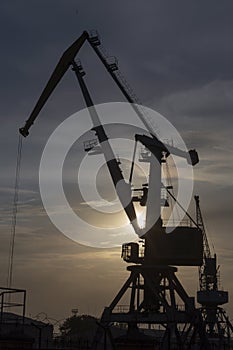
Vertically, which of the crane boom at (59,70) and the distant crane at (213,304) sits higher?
the crane boom at (59,70)

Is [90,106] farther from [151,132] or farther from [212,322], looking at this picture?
[212,322]

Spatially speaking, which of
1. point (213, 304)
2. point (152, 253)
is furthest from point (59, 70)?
point (213, 304)

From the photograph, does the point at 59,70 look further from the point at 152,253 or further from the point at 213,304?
the point at 213,304

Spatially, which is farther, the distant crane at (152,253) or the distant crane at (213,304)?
the distant crane at (213,304)

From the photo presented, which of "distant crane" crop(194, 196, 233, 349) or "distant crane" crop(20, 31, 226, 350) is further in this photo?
"distant crane" crop(194, 196, 233, 349)

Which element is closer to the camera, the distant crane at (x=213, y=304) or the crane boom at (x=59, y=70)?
the crane boom at (x=59, y=70)

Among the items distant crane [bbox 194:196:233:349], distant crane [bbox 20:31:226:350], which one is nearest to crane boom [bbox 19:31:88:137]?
distant crane [bbox 20:31:226:350]

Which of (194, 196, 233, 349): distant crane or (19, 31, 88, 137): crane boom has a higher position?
(19, 31, 88, 137): crane boom

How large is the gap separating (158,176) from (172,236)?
7.27 metres

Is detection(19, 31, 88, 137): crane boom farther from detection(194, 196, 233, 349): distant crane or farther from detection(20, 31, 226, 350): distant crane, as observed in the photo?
detection(194, 196, 233, 349): distant crane

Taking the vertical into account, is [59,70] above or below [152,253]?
above

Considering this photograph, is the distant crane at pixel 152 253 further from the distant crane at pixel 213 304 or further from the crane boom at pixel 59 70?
the distant crane at pixel 213 304

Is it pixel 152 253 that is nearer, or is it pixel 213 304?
pixel 152 253

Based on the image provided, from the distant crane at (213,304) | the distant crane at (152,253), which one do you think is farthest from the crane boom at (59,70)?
the distant crane at (213,304)
